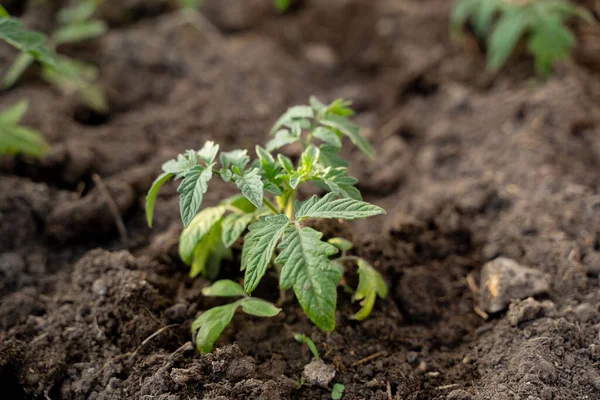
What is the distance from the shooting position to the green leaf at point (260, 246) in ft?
5.46

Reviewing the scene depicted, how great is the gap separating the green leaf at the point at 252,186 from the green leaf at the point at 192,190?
0.10 meters

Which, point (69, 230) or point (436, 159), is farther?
point (436, 159)

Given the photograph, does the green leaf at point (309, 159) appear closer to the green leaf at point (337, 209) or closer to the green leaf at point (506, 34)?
the green leaf at point (337, 209)

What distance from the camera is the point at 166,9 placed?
158 inches

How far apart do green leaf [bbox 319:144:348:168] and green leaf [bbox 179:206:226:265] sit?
0.42 metres

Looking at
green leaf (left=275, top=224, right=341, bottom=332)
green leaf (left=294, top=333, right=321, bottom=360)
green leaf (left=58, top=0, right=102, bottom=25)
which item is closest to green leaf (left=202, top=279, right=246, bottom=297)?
green leaf (left=294, top=333, right=321, bottom=360)

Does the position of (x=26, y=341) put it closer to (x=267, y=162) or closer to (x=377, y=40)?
(x=267, y=162)

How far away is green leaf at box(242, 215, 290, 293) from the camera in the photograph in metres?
1.67

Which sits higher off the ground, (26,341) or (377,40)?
(377,40)

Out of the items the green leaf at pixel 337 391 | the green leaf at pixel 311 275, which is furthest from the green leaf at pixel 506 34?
the green leaf at pixel 337 391

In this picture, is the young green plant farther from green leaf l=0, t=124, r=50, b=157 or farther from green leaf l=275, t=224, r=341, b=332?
green leaf l=0, t=124, r=50, b=157

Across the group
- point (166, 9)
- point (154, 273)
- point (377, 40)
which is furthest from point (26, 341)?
point (377, 40)

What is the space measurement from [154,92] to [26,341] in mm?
1874

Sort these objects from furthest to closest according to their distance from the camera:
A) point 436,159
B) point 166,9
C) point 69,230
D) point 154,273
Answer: point 166,9
point 436,159
point 69,230
point 154,273
